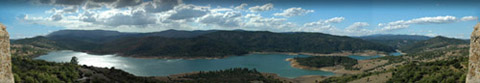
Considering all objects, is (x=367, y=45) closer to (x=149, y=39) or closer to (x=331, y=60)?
(x=331, y=60)

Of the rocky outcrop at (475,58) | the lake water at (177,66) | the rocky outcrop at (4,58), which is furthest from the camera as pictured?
the lake water at (177,66)

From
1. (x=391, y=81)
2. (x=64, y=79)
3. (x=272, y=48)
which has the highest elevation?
(x=64, y=79)

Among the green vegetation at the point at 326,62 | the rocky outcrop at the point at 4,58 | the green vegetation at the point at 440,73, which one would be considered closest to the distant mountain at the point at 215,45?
the green vegetation at the point at 326,62

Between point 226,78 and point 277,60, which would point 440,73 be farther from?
point 277,60

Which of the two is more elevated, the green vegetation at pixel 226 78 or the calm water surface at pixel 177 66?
the green vegetation at pixel 226 78

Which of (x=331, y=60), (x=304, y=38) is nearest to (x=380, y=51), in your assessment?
(x=304, y=38)

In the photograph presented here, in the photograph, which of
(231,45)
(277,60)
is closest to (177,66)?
(277,60)

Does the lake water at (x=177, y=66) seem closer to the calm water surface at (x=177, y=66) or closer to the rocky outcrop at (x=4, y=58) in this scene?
the calm water surface at (x=177, y=66)

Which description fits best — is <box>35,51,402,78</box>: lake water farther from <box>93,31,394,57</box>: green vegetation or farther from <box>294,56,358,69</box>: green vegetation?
<box>93,31,394,57</box>: green vegetation

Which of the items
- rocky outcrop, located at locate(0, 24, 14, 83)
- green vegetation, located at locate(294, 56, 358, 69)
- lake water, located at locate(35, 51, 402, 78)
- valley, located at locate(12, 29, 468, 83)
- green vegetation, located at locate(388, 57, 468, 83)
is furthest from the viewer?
green vegetation, located at locate(294, 56, 358, 69)

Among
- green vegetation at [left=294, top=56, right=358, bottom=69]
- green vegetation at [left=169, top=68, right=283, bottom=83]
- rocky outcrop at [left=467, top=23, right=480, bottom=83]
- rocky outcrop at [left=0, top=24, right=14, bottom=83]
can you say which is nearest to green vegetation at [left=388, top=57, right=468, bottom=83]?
rocky outcrop at [left=467, top=23, right=480, bottom=83]

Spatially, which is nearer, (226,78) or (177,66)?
(226,78)
